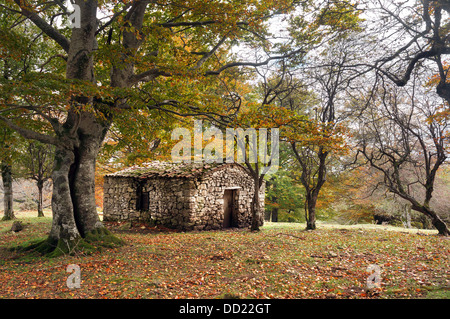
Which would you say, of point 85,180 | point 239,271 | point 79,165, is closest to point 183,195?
point 85,180

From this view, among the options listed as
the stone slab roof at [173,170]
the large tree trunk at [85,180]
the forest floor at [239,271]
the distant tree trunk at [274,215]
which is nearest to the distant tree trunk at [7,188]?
the stone slab roof at [173,170]

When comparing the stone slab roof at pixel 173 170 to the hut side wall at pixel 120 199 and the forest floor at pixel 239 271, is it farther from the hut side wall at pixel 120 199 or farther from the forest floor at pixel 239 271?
the forest floor at pixel 239 271

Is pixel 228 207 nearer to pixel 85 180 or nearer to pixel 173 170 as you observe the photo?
pixel 173 170

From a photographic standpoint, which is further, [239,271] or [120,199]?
[120,199]

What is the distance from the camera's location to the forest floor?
13.7ft

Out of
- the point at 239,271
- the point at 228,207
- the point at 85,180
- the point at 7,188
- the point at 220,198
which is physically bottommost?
the point at 239,271

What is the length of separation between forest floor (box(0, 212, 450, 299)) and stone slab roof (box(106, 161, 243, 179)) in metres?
4.55

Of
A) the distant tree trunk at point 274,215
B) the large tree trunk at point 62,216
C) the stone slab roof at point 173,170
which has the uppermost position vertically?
the stone slab roof at point 173,170

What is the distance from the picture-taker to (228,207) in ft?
45.1

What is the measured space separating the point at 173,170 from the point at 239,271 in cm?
823

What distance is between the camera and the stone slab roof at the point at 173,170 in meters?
11.9

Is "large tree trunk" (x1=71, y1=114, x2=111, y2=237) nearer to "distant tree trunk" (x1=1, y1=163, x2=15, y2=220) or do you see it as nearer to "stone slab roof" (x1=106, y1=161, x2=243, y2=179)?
"stone slab roof" (x1=106, y1=161, x2=243, y2=179)

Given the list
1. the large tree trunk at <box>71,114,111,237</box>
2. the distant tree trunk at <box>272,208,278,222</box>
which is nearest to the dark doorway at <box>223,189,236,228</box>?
the large tree trunk at <box>71,114,111,237</box>

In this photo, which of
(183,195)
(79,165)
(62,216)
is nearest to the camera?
(62,216)
